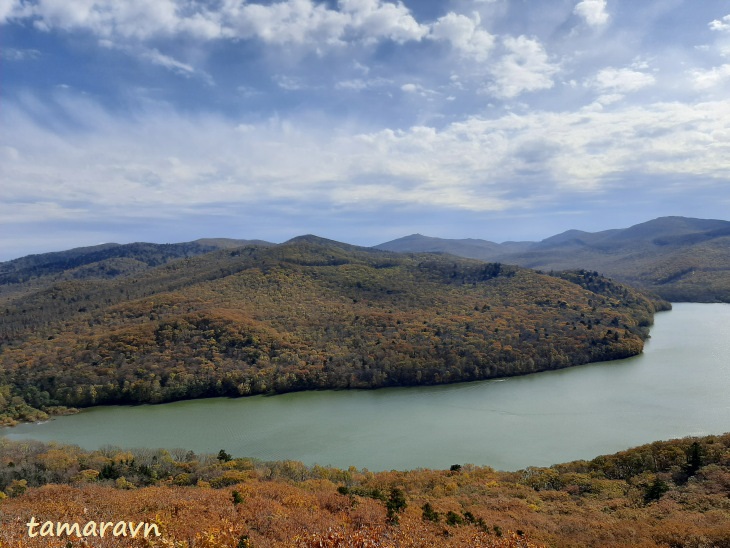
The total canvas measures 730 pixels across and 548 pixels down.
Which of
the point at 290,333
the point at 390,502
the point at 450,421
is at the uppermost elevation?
the point at 390,502

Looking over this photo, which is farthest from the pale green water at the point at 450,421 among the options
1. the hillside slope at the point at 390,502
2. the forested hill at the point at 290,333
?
the hillside slope at the point at 390,502

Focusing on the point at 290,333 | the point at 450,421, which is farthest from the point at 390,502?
the point at 290,333

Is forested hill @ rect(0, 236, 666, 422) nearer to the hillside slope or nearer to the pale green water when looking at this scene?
the pale green water

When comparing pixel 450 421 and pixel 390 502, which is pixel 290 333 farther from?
pixel 390 502

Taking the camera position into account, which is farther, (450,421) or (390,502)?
(450,421)

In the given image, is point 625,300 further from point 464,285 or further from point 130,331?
point 130,331

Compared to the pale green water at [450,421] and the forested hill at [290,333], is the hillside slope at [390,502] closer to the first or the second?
the pale green water at [450,421]

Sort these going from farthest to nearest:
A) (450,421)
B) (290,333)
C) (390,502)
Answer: (290,333), (450,421), (390,502)
